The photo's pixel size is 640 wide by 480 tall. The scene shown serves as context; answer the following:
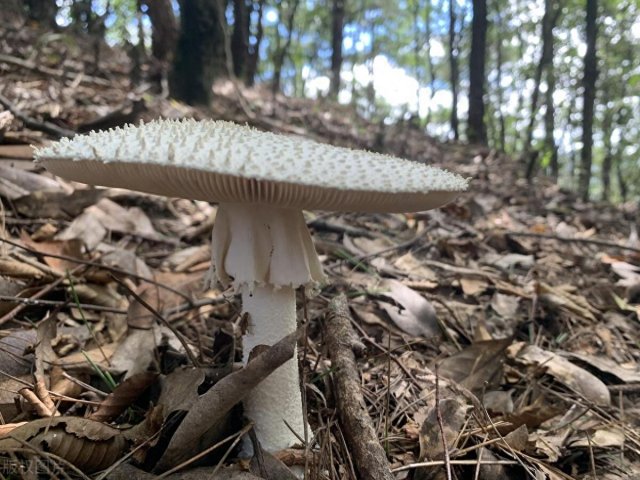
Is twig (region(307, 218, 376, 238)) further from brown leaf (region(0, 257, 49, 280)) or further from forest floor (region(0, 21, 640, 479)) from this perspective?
brown leaf (region(0, 257, 49, 280))

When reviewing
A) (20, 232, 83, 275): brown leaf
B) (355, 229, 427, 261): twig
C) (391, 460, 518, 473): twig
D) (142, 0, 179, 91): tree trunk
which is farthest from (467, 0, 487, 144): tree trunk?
(391, 460, 518, 473): twig

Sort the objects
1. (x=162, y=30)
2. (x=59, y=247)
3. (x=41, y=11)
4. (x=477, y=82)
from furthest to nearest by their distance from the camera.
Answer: (x=477, y=82)
(x=41, y=11)
(x=162, y=30)
(x=59, y=247)

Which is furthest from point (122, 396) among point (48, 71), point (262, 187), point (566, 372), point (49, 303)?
point (48, 71)

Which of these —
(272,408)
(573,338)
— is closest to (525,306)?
(573,338)

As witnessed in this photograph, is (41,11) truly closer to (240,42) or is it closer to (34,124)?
(240,42)

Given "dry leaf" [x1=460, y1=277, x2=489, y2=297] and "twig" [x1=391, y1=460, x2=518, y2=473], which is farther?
"dry leaf" [x1=460, y1=277, x2=489, y2=297]

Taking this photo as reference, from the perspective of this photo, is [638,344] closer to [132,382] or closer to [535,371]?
[535,371]

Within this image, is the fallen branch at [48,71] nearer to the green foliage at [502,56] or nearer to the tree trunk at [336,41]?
the green foliage at [502,56]
